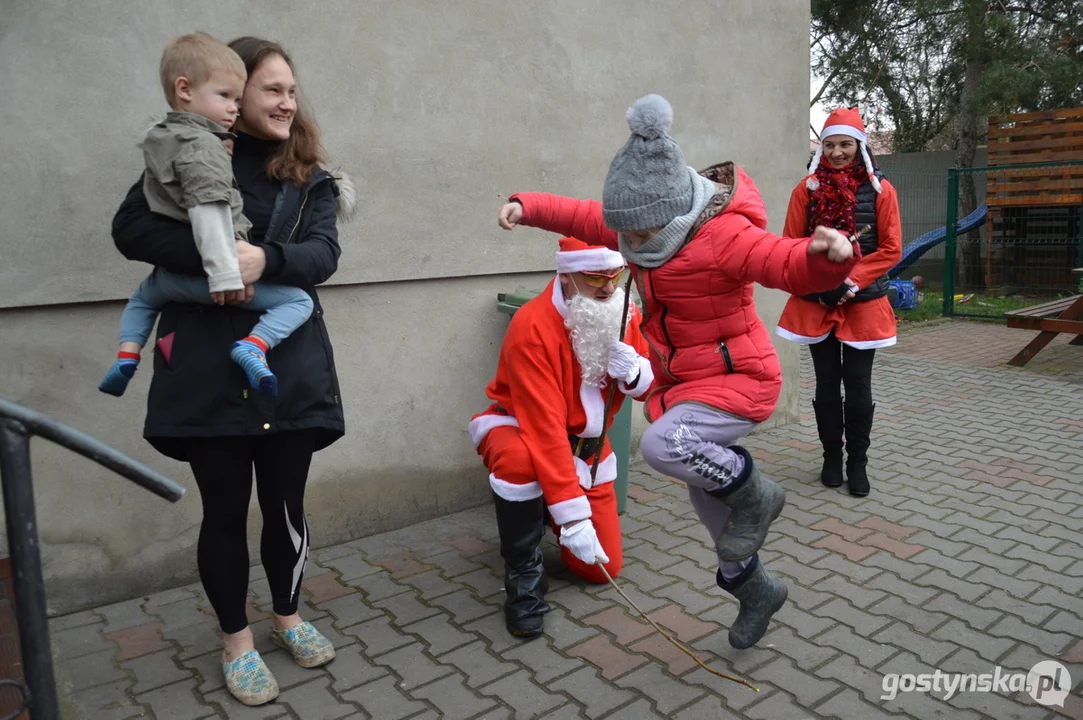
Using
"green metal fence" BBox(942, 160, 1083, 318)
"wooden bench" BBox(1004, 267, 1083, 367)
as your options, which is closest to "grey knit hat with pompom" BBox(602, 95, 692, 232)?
"wooden bench" BBox(1004, 267, 1083, 367)

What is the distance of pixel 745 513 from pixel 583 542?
551mm

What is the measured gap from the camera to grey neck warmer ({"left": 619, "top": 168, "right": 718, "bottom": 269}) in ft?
9.02

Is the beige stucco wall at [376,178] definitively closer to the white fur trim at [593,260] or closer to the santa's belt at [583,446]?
the santa's belt at [583,446]

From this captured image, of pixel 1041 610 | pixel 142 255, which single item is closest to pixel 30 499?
pixel 142 255

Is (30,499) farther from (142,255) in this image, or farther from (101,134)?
(101,134)

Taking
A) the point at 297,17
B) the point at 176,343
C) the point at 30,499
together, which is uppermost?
the point at 297,17

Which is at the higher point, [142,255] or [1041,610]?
[142,255]

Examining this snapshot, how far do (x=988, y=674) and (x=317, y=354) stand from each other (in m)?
2.44

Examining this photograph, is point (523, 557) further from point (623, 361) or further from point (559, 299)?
point (559, 299)

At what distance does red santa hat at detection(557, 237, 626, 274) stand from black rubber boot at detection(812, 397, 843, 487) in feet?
6.85

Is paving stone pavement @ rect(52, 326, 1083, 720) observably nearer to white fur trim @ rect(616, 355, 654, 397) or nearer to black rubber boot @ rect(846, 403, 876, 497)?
black rubber boot @ rect(846, 403, 876, 497)

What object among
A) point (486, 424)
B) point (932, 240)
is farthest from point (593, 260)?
point (932, 240)

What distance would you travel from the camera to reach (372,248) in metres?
4.12

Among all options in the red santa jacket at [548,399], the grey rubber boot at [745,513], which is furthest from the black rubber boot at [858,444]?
the grey rubber boot at [745,513]
